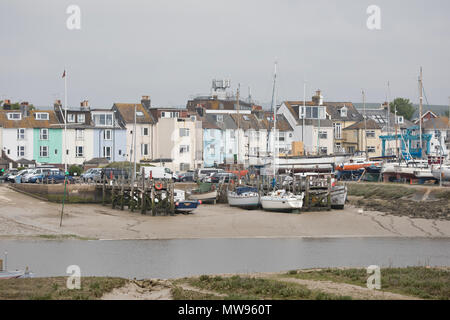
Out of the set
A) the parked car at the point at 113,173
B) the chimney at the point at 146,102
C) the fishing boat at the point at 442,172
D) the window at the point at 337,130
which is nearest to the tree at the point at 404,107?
the window at the point at 337,130

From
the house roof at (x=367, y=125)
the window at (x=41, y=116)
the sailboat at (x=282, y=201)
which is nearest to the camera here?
the sailboat at (x=282, y=201)

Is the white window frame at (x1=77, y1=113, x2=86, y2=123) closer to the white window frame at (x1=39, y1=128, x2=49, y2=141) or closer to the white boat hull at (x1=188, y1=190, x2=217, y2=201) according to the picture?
the white window frame at (x1=39, y1=128, x2=49, y2=141)

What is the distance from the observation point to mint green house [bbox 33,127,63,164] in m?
79.8

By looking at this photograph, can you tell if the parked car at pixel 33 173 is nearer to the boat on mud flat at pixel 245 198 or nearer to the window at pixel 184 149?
the boat on mud flat at pixel 245 198

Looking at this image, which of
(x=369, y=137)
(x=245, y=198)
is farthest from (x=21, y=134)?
(x=369, y=137)

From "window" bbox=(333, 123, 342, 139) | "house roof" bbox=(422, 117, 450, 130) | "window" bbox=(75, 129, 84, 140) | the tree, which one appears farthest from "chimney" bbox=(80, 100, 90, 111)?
the tree

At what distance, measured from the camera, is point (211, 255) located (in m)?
33.8

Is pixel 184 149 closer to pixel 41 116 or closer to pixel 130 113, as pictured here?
pixel 130 113

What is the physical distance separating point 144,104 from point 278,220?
154 ft

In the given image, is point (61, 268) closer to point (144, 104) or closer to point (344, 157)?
point (344, 157)

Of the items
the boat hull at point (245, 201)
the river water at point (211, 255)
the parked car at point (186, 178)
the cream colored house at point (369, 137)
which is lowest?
the river water at point (211, 255)

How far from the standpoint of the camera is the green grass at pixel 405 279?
19.6 meters

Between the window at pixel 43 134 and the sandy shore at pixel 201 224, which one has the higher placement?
the window at pixel 43 134

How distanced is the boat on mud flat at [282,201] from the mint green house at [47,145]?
3503cm
